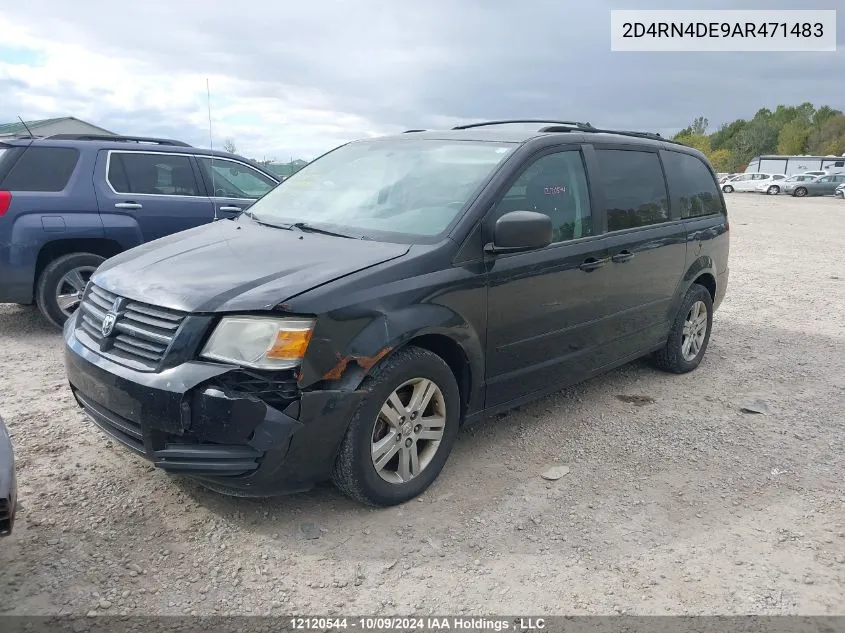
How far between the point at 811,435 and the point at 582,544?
2.25 metres

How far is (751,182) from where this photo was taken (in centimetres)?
4731

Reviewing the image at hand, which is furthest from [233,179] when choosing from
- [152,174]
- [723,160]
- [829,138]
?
[723,160]

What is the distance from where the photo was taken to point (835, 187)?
1654 inches

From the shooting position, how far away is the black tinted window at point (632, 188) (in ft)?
15.0

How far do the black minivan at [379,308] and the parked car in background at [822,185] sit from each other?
4412 centimetres

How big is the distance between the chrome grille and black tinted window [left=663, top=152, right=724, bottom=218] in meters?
3.89

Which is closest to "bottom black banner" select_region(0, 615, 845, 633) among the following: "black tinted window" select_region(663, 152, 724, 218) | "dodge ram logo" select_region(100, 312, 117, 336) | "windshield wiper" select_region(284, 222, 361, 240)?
"dodge ram logo" select_region(100, 312, 117, 336)

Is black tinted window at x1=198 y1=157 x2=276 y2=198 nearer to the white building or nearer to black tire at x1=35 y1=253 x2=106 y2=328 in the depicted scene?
black tire at x1=35 y1=253 x2=106 y2=328

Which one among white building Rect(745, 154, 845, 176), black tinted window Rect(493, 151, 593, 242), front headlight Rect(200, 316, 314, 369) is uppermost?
white building Rect(745, 154, 845, 176)

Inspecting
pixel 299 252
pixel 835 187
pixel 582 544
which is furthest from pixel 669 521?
pixel 835 187

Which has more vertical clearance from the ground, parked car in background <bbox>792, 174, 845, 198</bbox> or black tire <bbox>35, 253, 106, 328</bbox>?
parked car in background <bbox>792, 174, 845, 198</bbox>

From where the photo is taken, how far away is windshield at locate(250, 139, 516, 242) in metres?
3.72

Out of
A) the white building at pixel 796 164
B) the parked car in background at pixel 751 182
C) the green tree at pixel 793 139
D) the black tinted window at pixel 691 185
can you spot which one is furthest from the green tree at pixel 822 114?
the black tinted window at pixel 691 185

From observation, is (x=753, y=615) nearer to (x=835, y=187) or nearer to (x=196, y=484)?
(x=196, y=484)
